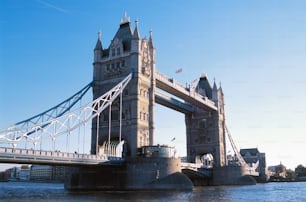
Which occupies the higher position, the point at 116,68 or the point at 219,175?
the point at 116,68

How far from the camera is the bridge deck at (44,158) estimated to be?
4424cm

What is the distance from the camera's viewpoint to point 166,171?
61.6 metres

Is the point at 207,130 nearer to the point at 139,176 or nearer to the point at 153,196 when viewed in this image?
the point at 139,176

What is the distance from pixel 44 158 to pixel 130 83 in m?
26.7

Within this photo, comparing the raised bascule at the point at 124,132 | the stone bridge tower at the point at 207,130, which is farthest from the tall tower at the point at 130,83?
the stone bridge tower at the point at 207,130

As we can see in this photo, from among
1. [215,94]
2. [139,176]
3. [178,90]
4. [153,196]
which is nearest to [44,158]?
[153,196]

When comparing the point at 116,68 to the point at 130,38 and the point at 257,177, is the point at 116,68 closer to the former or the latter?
the point at 130,38

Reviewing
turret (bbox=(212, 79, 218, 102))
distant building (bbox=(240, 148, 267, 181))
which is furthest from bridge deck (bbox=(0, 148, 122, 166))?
distant building (bbox=(240, 148, 267, 181))

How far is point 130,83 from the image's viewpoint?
230ft

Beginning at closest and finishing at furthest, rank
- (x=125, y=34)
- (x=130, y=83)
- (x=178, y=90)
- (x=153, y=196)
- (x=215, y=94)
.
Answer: (x=153, y=196) < (x=130, y=83) < (x=125, y=34) < (x=178, y=90) < (x=215, y=94)

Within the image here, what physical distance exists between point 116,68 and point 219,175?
4355 centimetres

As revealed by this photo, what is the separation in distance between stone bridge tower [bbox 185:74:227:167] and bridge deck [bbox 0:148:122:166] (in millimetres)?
55784

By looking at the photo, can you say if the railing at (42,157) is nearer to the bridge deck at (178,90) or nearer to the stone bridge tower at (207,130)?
the bridge deck at (178,90)

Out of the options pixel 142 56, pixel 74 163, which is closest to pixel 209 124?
pixel 142 56
